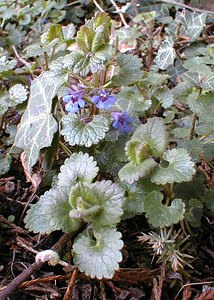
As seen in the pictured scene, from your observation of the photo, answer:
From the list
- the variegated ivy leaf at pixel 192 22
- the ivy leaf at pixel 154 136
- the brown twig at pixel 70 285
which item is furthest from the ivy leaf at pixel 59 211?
the variegated ivy leaf at pixel 192 22

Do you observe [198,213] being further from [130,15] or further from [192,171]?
[130,15]

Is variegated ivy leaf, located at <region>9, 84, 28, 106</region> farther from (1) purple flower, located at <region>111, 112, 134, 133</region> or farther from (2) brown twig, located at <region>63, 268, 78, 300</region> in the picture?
(2) brown twig, located at <region>63, 268, 78, 300</region>

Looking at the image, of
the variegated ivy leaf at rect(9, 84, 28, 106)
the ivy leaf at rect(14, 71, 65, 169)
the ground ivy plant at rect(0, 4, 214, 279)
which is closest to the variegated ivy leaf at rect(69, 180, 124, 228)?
the ground ivy plant at rect(0, 4, 214, 279)

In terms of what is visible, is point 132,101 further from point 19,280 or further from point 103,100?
point 19,280

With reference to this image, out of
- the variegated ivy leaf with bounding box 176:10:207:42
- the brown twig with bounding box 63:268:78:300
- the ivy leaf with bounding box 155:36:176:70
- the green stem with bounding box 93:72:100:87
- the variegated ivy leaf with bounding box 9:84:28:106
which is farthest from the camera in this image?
the variegated ivy leaf with bounding box 176:10:207:42

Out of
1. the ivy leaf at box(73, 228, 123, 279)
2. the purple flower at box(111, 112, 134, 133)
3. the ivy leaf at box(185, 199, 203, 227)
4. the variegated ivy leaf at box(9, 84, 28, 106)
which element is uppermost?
the purple flower at box(111, 112, 134, 133)

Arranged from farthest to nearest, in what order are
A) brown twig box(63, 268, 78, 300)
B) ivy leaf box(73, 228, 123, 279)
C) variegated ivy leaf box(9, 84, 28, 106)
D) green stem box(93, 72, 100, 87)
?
variegated ivy leaf box(9, 84, 28, 106) < green stem box(93, 72, 100, 87) < brown twig box(63, 268, 78, 300) < ivy leaf box(73, 228, 123, 279)

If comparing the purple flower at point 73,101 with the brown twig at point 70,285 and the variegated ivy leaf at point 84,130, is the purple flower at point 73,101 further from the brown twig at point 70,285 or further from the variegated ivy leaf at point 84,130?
the brown twig at point 70,285
